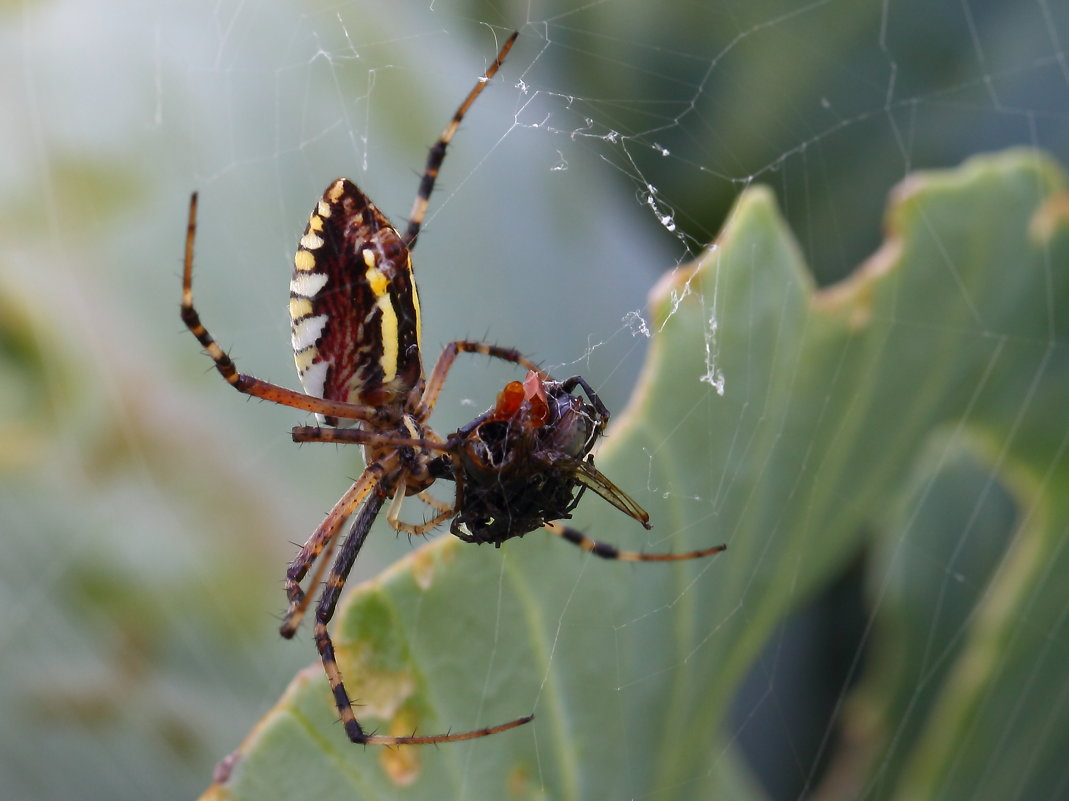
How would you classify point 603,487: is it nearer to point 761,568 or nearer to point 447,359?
point 761,568

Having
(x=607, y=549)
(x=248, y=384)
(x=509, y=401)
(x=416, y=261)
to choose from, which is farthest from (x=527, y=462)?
(x=416, y=261)

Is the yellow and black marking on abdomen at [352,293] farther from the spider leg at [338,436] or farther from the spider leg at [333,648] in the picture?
the spider leg at [333,648]

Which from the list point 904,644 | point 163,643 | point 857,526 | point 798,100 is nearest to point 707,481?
point 857,526

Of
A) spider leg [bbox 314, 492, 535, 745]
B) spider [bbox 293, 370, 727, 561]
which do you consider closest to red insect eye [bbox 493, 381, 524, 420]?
spider [bbox 293, 370, 727, 561]

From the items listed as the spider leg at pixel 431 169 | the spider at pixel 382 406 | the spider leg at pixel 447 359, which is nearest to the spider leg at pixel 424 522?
the spider at pixel 382 406

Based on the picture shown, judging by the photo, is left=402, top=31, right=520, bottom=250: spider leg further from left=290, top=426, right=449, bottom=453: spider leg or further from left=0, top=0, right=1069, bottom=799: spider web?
left=290, top=426, right=449, bottom=453: spider leg

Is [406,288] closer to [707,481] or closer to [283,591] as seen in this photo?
[707,481]
